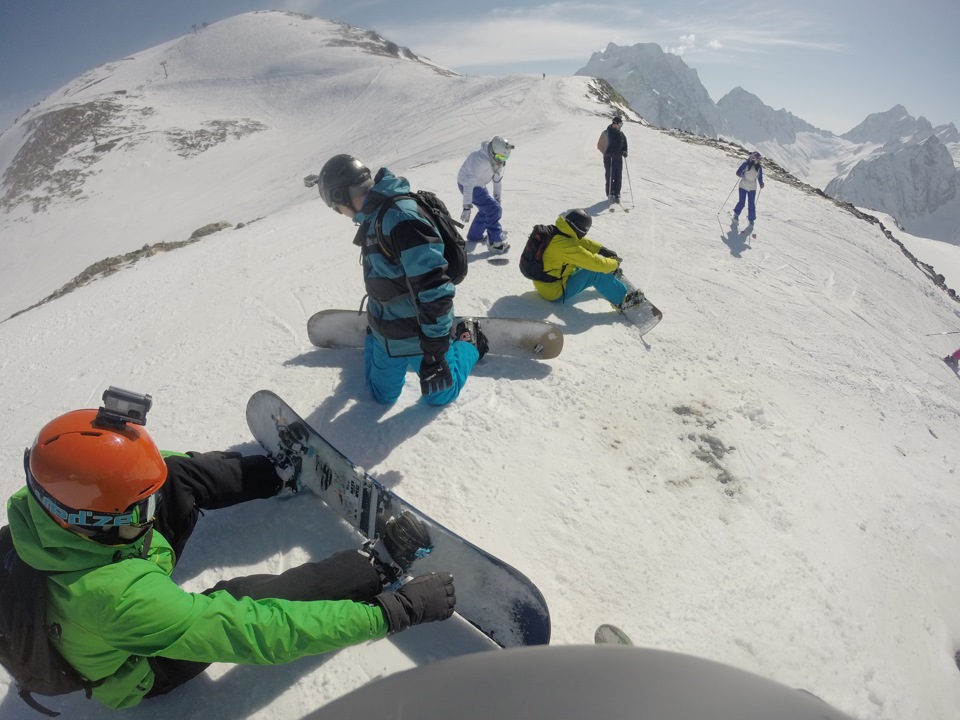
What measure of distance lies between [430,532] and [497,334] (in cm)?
281

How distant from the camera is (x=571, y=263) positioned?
636cm

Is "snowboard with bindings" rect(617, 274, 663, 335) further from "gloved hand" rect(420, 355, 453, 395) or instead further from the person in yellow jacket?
"gloved hand" rect(420, 355, 453, 395)

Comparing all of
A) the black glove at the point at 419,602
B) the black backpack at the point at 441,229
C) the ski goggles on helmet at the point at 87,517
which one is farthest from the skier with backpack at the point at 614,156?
the ski goggles on helmet at the point at 87,517

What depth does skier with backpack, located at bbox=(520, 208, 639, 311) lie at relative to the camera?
628cm

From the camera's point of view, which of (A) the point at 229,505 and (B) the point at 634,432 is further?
(B) the point at 634,432

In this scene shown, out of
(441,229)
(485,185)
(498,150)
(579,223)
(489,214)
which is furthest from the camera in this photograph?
(485,185)

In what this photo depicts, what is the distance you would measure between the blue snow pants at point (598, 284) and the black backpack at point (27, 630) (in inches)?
225

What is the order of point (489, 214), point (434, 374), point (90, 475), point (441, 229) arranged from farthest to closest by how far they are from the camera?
point (489, 214)
point (434, 374)
point (441, 229)
point (90, 475)

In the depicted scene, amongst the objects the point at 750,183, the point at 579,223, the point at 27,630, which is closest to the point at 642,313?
the point at 579,223

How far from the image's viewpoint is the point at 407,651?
9.47ft

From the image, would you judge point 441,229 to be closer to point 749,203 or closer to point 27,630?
point 27,630

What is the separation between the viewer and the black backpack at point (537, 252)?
6473 millimetres

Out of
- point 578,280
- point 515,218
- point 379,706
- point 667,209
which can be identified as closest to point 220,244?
point 515,218

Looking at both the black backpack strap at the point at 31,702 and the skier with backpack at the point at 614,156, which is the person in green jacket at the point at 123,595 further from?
the skier with backpack at the point at 614,156
